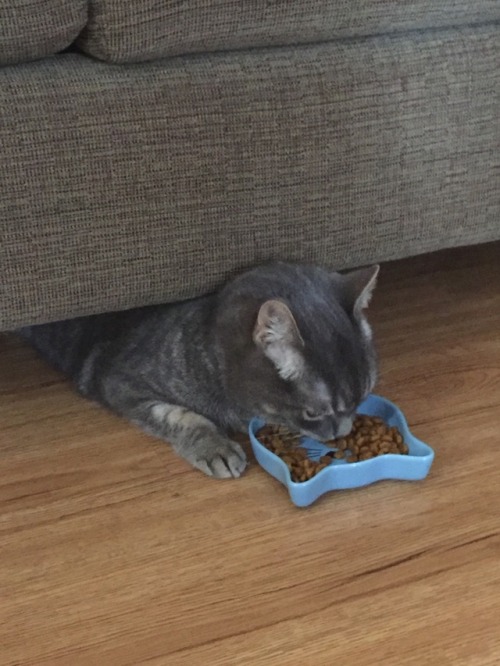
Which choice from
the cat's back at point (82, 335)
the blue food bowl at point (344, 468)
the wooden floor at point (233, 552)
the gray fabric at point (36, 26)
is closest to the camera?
the wooden floor at point (233, 552)

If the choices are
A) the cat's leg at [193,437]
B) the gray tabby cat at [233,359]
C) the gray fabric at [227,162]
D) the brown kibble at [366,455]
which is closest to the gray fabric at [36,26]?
the gray fabric at [227,162]

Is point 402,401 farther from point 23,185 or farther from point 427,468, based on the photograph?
point 23,185

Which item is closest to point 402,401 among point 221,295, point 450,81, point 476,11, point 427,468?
point 427,468

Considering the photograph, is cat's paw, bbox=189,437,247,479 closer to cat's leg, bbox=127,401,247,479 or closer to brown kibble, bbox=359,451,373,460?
cat's leg, bbox=127,401,247,479

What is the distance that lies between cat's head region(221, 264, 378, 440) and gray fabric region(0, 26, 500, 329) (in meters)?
0.14

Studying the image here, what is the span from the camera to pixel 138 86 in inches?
49.1

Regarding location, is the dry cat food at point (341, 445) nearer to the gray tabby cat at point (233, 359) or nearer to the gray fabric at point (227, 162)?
the gray tabby cat at point (233, 359)

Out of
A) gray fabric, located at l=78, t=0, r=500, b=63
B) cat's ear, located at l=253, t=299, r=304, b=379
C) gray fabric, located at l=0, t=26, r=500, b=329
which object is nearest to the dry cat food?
cat's ear, located at l=253, t=299, r=304, b=379

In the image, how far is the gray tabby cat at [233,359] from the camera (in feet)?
4.15

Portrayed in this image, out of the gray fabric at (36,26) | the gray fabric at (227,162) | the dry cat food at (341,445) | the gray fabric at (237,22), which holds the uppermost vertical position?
the gray fabric at (36,26)

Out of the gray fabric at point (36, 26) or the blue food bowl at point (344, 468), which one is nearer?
the gray fabric at point (36, 26)

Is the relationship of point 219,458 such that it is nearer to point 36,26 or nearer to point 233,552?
point 233,552

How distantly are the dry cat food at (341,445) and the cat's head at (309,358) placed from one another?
4cm

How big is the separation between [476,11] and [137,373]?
0.82 m
